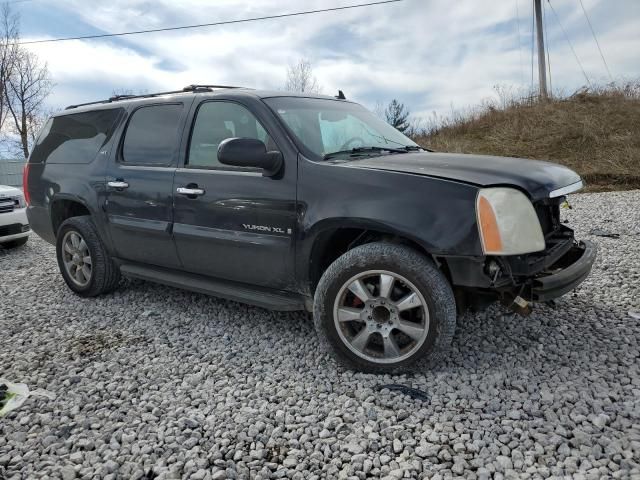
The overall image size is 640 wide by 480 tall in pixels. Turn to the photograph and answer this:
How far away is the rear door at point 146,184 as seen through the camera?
12.4ft

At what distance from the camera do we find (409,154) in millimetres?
3393

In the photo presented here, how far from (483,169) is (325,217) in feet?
3.17

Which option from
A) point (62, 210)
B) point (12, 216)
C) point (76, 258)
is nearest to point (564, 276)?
point (76, 258)

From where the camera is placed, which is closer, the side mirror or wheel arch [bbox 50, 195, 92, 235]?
the side mirror

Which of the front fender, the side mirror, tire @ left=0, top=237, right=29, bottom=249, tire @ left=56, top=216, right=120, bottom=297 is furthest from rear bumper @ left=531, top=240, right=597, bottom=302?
tire @ left=0, top=237, right=29, bottom=249

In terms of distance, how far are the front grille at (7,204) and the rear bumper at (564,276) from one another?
23.4 feet

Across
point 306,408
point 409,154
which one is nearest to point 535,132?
point 409,154

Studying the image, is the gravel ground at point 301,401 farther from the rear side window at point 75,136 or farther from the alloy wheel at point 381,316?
the rear side window at point 75,136

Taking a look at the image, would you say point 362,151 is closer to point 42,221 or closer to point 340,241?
point 340,241

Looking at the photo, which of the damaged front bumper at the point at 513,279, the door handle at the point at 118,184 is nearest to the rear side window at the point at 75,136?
the door handle at the point at 118,184

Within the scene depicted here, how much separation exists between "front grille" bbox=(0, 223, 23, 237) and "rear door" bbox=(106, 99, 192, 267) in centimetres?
375

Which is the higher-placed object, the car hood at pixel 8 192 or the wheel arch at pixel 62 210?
the car hood at pixel 8 192

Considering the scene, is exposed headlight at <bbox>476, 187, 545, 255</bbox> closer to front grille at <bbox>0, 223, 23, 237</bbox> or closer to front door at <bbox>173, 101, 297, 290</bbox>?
front door at <bbox>173, 101, 297, 290</bbox>

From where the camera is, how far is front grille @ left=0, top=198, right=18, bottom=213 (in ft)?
22.6
